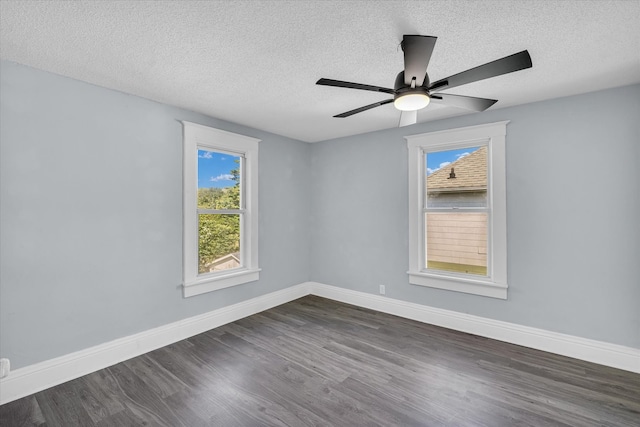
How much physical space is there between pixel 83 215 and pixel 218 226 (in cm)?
136

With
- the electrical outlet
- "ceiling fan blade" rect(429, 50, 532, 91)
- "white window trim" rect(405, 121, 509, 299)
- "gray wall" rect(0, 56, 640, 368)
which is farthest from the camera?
"white window trim" rect(405, 121, 509, 299)

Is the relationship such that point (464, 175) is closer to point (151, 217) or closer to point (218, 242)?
point (218, 242)

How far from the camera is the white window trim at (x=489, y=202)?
3115 mm

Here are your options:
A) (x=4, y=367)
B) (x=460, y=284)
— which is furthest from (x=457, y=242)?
(x=4, y=367)

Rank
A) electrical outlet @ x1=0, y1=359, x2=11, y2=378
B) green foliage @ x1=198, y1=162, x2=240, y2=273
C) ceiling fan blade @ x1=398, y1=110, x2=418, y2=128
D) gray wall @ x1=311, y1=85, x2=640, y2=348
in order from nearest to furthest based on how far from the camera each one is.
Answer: electrical outlet @ x1=0, y1=359, x2=11, y2=378, ceiling fan blade @ x1=398, y1=110, x2=418, y2=128, gray wall @ x1=311, y1=85, x2=640, y2=348, green foliage @ x1=198, y1=162, x2=240, y2=273

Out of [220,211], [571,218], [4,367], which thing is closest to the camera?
[4,367]

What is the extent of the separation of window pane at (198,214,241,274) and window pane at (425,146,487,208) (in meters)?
2.54

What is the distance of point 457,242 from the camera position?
3527 mm

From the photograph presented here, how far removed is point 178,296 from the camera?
3.13 m

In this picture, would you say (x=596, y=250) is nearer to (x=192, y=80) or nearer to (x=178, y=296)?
(x=192, y=80)

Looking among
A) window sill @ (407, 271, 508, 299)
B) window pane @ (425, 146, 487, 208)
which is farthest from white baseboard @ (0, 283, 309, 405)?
window pane @ (425, 146, 487, 208)

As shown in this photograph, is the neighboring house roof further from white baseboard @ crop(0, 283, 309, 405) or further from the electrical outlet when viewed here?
the electrical outlet

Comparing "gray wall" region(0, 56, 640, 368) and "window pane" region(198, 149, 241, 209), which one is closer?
"gray wall" region(0, 56, 640, 368)

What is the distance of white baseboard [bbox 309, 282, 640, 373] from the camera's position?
2572mm
